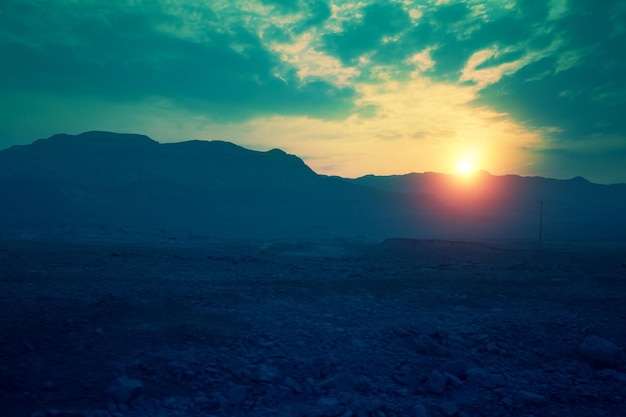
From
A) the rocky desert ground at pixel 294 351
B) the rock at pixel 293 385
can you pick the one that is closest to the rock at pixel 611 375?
the rocky desert ground at pixel 294 351

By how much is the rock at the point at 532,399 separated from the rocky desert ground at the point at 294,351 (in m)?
0.03

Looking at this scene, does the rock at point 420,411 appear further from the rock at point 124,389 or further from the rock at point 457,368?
the rock at point 124,389

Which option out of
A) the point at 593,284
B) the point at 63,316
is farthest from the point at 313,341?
the point at 593,284

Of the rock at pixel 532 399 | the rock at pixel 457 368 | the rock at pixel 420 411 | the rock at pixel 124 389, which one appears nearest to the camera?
the rock at pixel 124 389

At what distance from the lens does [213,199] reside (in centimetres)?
10975

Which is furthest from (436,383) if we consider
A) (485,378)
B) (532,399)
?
(532,399)

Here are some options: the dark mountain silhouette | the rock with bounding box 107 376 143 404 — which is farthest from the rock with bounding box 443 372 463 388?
the dark mountain silhouette

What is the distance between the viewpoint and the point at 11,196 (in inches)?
3396

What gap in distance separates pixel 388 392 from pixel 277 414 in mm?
1883

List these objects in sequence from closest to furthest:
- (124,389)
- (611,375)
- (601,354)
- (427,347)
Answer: (124,389), (611,375), (601,354), (427,347)

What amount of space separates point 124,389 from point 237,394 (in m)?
1.52

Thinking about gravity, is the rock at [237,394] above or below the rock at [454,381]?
above

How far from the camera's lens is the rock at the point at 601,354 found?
314 inches

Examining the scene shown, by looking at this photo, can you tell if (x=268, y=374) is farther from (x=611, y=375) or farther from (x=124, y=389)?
(x=611, y=375)
